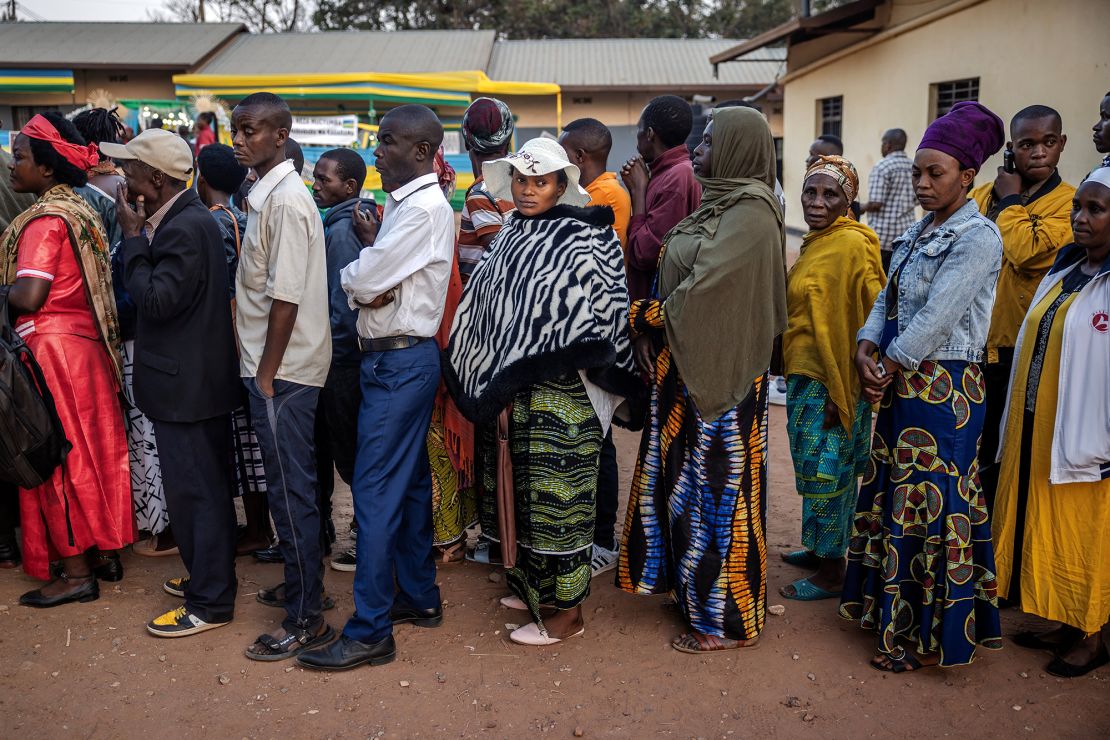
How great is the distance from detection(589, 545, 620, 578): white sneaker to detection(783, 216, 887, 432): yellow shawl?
1.26 meters

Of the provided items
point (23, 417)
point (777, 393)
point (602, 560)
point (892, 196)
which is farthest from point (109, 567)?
point (892, 196)

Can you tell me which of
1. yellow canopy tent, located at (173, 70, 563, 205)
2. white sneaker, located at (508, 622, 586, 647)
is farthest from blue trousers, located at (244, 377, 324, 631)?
yellow canopy tent, located at (173, 70, 563, 205)

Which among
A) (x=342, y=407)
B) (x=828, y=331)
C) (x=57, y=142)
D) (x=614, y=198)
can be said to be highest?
(x=57, y=142)

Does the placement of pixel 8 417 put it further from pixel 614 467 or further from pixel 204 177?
pixel 614 467

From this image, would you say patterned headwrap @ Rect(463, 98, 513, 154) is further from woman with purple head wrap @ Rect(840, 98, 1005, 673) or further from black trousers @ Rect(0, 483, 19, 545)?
black trousers @ Rect(0, 483, 19, 545)

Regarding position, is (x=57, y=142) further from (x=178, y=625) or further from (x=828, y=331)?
(x=828, y=331)

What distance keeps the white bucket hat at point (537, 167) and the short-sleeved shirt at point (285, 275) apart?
2.38ft

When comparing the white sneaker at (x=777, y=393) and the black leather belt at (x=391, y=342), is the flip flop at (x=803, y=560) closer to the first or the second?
the black leather belt at (x=391, y=342)

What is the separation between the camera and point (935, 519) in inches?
123

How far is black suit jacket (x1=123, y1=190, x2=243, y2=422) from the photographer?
3.17 meters

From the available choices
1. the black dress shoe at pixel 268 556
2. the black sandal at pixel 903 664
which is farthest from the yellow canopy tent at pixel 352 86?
the black sandal at pixel 903 664

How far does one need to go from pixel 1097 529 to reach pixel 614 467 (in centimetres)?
204

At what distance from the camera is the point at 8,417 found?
350 cm

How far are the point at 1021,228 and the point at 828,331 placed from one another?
1099 millimetres
